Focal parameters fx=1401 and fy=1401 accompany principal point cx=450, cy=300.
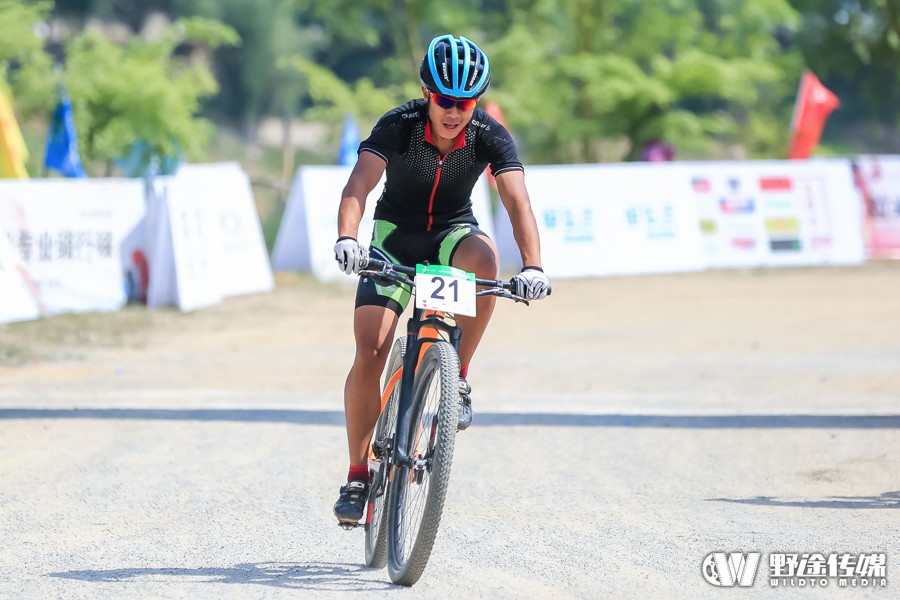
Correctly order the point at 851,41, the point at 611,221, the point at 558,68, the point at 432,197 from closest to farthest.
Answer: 1. the point at 432,197
2. the point at 611,221
3. the point at 558,68
4. the point at 851,41

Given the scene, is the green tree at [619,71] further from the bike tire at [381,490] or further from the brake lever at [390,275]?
the brake lever at [390,275]

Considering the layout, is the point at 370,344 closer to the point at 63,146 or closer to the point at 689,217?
the point at 63,146

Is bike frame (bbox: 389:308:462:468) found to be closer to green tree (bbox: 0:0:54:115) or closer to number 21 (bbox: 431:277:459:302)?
number 21 (bbox: 431:277:459:302)

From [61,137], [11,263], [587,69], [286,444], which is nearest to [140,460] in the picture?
[286,444]

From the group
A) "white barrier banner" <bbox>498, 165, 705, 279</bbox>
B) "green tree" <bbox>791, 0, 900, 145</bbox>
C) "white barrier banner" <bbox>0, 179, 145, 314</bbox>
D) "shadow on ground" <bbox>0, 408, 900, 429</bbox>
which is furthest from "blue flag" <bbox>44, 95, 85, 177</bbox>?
"green tree" <bbox>791, 0, 900, 145</bbox>

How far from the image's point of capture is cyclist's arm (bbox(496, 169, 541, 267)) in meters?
5.29

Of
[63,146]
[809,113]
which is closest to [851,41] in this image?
[809,113]

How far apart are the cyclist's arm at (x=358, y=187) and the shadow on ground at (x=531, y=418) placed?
3.93 m

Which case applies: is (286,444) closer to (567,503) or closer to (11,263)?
(567,503)

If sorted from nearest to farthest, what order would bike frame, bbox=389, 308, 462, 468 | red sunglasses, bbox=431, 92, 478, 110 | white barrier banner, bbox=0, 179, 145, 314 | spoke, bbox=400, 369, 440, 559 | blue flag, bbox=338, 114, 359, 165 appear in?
1. spoke, bbox=400, 369, 440, 559
2. bike frame, bbox=389, 308, 462, 468
3. red sunglasses, bbox=431, 92, 478, 110
4. white barrier banner, bbox=0, 179, 145, 314
5. blue flag, bbox=338, 114, 359, 165

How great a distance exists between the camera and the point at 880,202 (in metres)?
24.5

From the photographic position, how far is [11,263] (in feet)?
47.2

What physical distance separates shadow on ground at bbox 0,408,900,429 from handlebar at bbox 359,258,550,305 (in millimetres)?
4099

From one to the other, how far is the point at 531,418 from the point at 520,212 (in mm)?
4190
